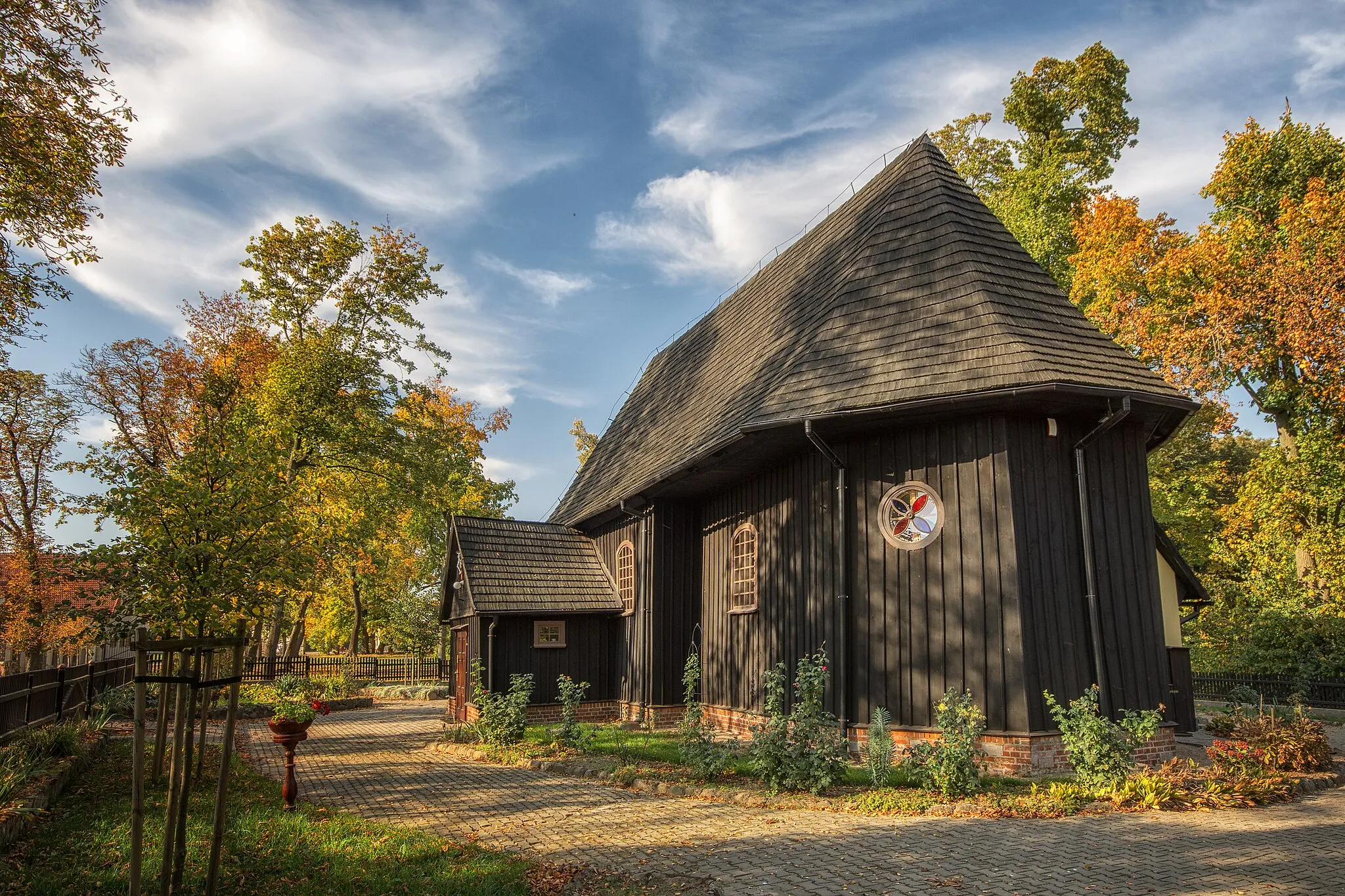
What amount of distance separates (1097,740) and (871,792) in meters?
2.45

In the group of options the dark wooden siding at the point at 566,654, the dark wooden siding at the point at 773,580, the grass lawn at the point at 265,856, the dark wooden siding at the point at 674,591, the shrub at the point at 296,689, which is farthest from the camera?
the dark wooden siding at the point at 566,654

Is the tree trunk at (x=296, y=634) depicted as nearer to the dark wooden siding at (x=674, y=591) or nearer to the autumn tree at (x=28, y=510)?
the autumn tree at (x=28, y=510)

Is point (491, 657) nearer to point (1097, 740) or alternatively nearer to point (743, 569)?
point (743, 569)

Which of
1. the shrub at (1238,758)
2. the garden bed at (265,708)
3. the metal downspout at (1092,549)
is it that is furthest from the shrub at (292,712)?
the shrub at (1238,758)

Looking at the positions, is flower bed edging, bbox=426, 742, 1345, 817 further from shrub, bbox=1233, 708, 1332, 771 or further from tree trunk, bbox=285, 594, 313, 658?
tree trunk, bbox=285, 594, 313, 658

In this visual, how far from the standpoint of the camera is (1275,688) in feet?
66.5

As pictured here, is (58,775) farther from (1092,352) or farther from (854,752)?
(1092,352)

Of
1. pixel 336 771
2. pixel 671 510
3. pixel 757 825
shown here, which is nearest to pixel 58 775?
pixel 336 771

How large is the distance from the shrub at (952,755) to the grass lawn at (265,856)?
4493 mm

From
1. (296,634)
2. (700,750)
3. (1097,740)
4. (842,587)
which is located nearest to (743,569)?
(842,587)

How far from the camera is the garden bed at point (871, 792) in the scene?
790 centimetres

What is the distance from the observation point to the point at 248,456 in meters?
8.79

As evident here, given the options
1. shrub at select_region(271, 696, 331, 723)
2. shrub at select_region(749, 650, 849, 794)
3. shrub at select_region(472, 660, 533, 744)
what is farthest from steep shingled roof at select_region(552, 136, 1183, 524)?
shrub at select_region(271, 696, 331, 723)

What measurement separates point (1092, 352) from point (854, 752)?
6.16 meters
